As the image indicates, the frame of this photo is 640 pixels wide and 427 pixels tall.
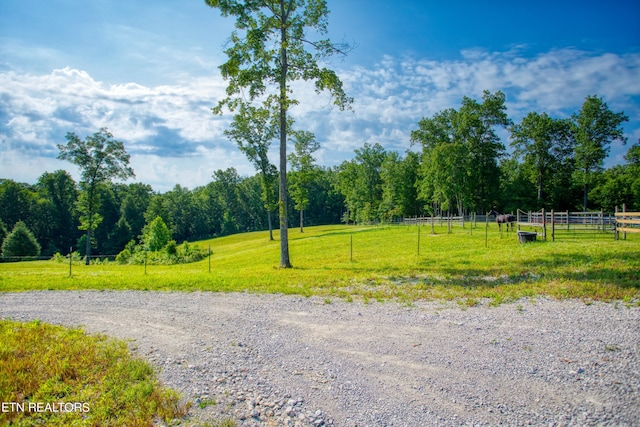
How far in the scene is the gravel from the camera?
14.9ft

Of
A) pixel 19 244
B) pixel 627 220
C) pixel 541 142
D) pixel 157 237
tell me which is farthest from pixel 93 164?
pixel 541 142

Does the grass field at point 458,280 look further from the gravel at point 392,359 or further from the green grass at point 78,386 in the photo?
the green grass at point 78,386

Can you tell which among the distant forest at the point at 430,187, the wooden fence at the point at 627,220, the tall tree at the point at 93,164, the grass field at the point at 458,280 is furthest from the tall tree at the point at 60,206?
the wooden fence at the point at 627,220

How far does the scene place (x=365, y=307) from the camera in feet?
30.6

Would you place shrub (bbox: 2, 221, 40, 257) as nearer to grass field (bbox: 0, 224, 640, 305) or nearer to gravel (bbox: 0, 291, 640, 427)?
grass field (bbox: 0, 224, 640, 305)

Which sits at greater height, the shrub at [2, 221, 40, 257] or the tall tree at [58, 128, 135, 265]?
the tall tree at [58, 128, 135, 265]

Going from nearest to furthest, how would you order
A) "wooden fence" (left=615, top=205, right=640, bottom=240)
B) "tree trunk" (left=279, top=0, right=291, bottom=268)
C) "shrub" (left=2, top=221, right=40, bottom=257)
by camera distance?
"tree trunk" (left=279, top=0, right=291, bottom=268)
"wooden fence" (left=615, top=205, right=640, bottom=240)
"shrub" (left=2, top=221, right=40, bottom=257)

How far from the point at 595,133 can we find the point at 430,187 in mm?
24249

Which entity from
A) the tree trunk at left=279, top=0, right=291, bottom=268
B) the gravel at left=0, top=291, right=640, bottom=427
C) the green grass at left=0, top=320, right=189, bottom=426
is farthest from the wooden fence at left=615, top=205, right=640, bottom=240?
the green grass at left=0, top=320, right=189, bottom=426

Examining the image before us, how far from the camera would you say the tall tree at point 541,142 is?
5819 centimetres

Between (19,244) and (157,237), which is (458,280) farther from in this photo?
(19,244)

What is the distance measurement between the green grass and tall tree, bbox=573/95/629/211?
206 ft

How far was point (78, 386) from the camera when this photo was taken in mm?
5148

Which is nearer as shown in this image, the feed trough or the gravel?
the gravel
